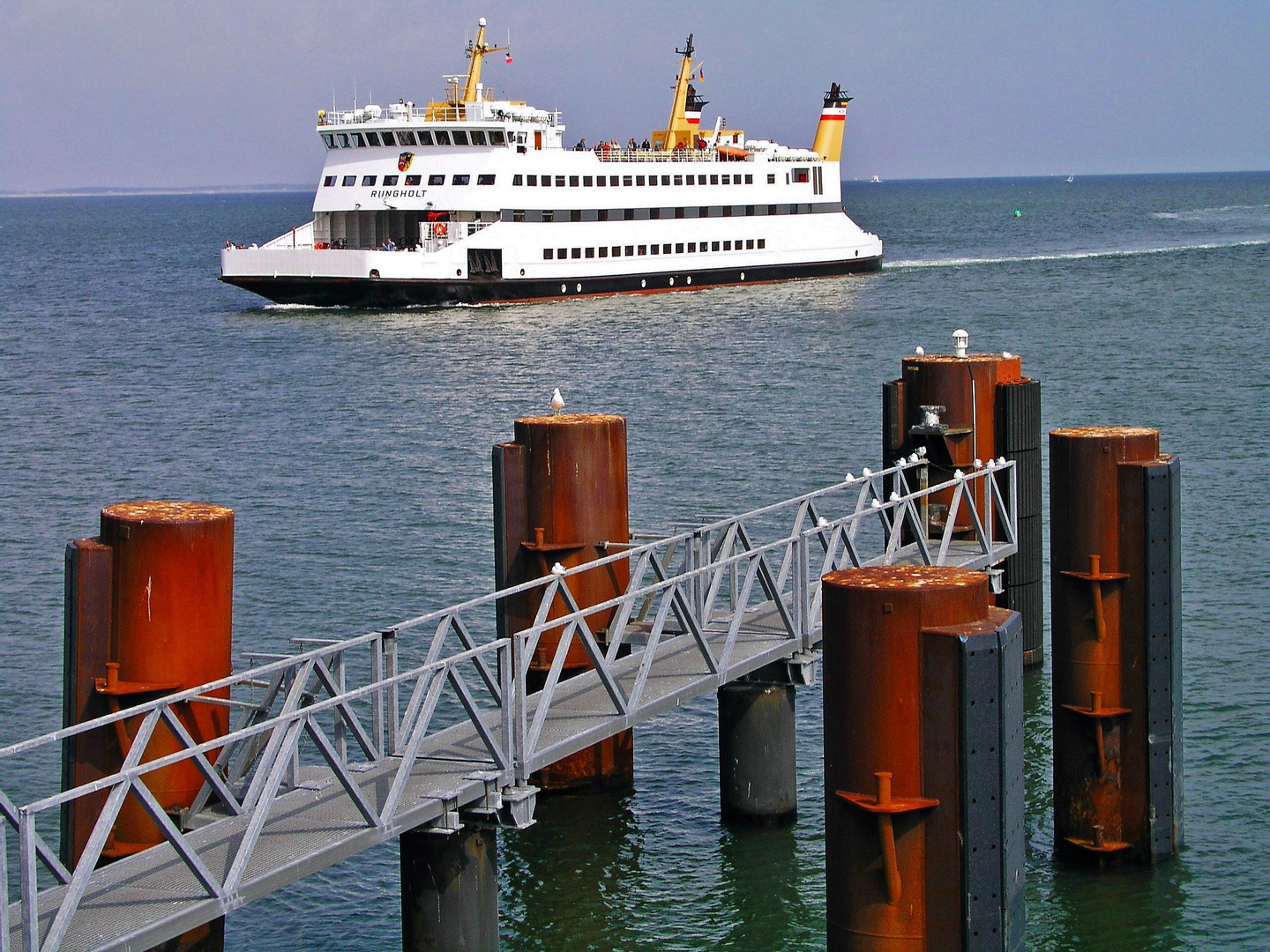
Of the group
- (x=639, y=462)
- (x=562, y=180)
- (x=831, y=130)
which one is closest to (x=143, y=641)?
(x=639, y=462)

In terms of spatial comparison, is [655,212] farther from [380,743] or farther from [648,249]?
[380,743]

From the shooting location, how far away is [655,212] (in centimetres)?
7506

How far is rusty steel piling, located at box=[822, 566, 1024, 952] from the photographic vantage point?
29.9 ft

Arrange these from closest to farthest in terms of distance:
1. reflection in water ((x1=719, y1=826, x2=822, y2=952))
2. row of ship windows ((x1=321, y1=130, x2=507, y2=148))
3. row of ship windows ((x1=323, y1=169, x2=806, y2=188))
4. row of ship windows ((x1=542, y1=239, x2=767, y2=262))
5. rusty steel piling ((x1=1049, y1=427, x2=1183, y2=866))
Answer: rusty steel piling ((x1=1049, y1=427, x2=1183, y2=866)) → reflection in water ((x1=719, y1=826, x2=822, y2=952)) → row of ship windows ((x1=321, y1=130, x2=507, y2=148)) → row of ship windows ((x1=323, y1=169, x2=806, y2=188)) → row of ship windows ((x1=542, y1=239, x2=767, y2=262))

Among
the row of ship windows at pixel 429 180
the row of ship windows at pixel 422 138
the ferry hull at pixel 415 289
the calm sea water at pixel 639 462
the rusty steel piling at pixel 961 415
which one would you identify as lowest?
the calm sea water at pixel 639 462

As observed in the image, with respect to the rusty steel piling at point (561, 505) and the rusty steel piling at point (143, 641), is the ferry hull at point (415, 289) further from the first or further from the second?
the rusty steel piling at point (143, 641)

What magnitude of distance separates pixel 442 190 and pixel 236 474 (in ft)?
115

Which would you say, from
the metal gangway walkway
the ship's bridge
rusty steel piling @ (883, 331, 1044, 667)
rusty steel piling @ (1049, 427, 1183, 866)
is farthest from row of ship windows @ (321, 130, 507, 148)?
rusty steel piling @ (1049, 427, 1183, 866)

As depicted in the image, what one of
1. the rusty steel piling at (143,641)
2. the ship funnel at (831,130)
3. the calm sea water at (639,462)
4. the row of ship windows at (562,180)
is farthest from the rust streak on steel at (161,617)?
the ship funnel at (831,130)

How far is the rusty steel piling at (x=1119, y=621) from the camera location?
13102 mm

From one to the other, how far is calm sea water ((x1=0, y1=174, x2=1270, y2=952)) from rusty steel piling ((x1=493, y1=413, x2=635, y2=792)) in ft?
6.92

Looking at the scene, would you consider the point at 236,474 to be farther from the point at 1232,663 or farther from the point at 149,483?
the point at 1232,663

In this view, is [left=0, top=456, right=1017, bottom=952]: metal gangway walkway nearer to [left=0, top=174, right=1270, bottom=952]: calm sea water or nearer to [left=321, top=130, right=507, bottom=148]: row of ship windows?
[left=0, top=174, right=1270, bottom=952]: calm sea water

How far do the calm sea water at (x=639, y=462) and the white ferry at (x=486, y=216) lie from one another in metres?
1.61
